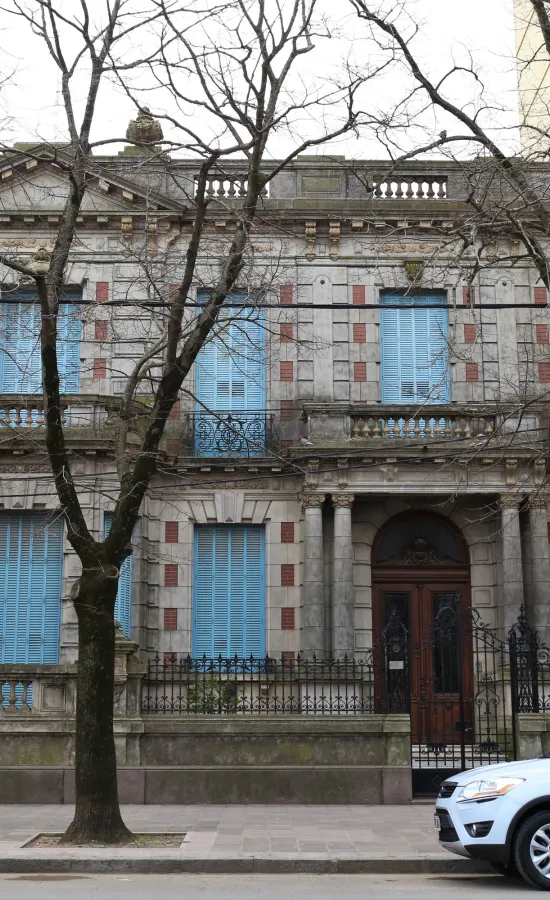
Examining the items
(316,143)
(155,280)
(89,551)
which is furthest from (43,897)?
(316,143)

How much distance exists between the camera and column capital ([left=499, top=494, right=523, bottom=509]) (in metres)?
22.4

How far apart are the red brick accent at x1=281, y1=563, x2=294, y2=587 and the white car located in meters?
12.3

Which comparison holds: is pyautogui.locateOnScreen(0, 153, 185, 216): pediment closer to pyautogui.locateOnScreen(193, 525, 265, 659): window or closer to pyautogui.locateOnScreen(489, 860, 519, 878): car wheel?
pyautogui.locateOnScreen(193, 525, 265, 659): window

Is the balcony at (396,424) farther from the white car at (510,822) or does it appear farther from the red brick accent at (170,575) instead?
the white car at (510,822)

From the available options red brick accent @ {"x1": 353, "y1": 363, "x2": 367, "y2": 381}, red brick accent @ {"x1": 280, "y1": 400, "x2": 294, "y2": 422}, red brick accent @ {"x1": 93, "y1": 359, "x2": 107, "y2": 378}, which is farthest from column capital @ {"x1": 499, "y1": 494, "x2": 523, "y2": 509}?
red brick accent @ {"x1": 93, "y1": 359, "x2": 107, "y2": 378}

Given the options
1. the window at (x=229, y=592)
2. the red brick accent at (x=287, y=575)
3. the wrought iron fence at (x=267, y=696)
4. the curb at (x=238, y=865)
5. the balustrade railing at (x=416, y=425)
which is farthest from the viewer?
the red brick accent at (x=287, y=575)

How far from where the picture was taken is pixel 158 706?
18.1 meters

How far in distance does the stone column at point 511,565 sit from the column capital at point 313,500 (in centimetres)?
355

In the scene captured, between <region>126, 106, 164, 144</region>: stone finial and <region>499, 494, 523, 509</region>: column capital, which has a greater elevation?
<region>126, 106, 164, 144</region>: stone finial

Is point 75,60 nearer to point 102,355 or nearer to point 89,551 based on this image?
point 89,551

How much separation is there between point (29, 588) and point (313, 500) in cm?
593

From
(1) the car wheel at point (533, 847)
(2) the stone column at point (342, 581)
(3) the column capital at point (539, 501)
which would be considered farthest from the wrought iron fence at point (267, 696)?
(1) the car wheel at point (533, 847)

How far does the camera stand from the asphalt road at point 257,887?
10203 mm

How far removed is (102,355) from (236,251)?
401 inches
